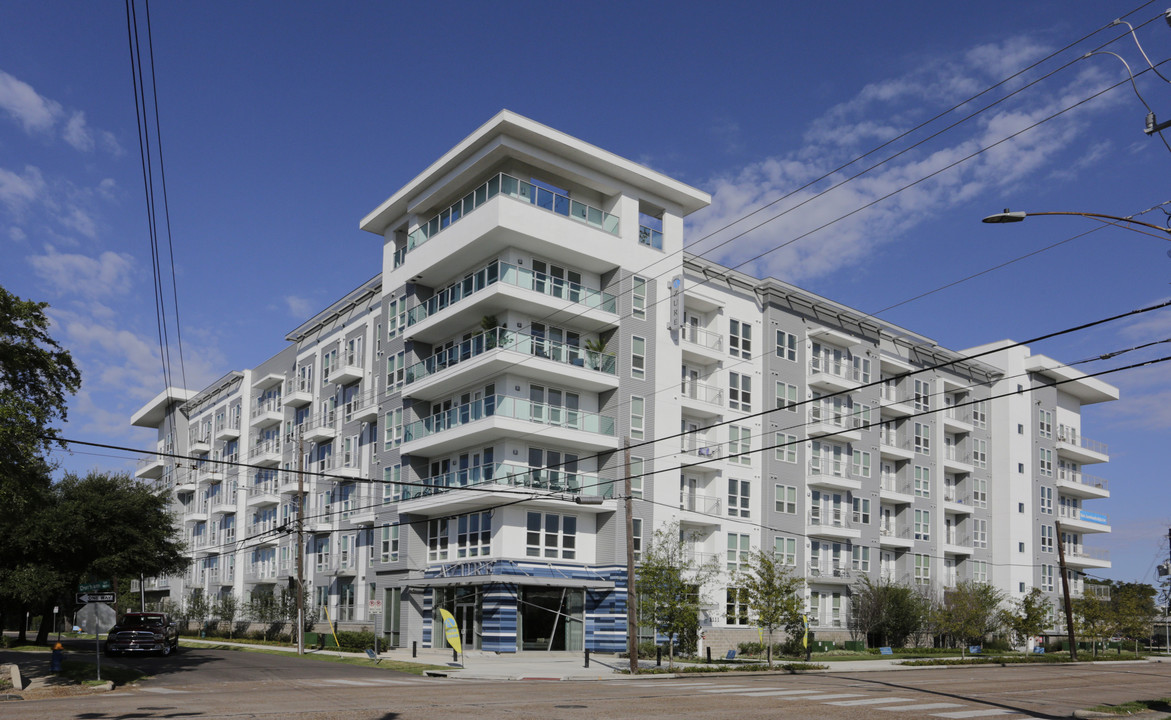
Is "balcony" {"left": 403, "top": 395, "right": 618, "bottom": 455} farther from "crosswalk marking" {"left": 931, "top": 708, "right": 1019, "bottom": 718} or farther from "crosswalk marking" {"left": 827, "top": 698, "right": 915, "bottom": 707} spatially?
"crosswalk marking" {"left": 931, "top": 708, "right": 1019, "bottom": 718}

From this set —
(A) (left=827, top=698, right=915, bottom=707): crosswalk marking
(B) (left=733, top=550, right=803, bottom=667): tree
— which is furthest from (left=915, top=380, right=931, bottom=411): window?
(A) (left=827, top=698, right=915, bottom=707): crosswalk marking

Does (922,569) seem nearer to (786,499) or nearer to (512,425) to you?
(786,499)

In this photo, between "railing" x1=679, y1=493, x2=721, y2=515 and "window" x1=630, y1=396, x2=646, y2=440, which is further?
"railing" x1=679, y1=493, x2=721, y2=515

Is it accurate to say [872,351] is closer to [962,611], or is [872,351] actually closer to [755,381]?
[755,381]

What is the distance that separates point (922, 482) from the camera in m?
66.6

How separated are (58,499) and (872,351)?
48097mm

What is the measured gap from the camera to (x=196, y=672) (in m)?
33.0

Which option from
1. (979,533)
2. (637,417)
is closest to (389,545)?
(637,417)

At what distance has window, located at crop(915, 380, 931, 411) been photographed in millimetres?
68188

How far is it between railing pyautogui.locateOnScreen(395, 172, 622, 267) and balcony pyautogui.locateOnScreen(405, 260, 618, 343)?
9.88 ft

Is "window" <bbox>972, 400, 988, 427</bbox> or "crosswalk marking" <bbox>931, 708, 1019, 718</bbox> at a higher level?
"window" <bbox>972, 400, 988, 427</bbox>

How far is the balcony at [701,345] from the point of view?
169 ft

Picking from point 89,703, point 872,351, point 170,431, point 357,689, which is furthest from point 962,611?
point 170,431

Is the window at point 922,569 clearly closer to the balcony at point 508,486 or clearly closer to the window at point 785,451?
the window at point 785,451
